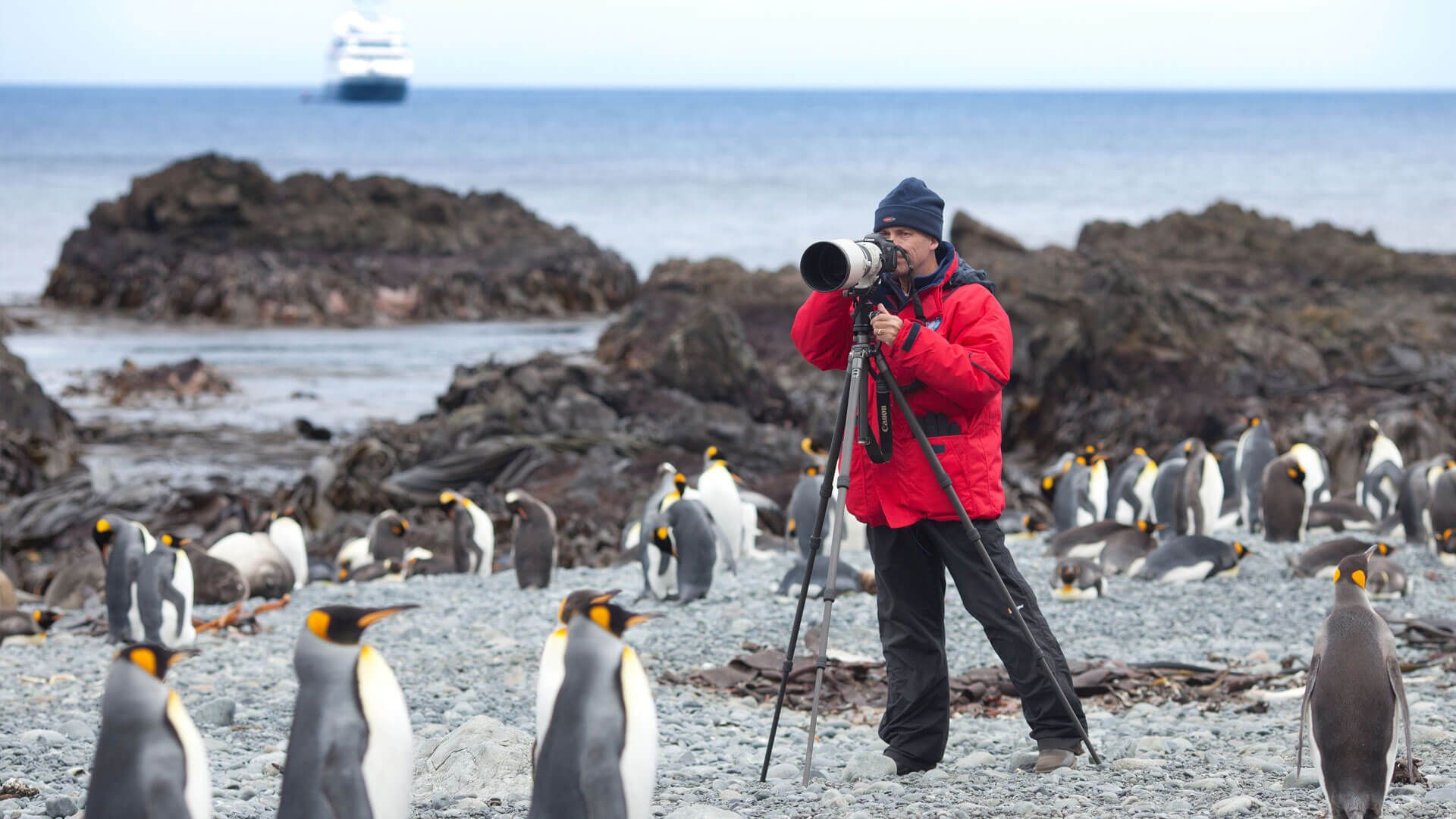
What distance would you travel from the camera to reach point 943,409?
3.96 m

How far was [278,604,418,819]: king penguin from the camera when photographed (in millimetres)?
2930

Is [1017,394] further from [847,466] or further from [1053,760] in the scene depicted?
[847,466]

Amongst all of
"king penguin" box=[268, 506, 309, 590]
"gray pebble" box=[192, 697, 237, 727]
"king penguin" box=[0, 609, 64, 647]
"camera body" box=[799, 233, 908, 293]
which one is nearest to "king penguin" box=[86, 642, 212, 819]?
"camera body" box=[799, 233, 908, 293]

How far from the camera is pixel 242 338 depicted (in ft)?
80.4

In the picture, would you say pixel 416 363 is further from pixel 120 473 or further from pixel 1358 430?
pixel 1358 430

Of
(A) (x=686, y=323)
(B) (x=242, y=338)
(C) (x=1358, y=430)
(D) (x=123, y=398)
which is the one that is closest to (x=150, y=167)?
(B) (x=242, y=338)

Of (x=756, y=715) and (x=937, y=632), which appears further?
(x=756, y=715)

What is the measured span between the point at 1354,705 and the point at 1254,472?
6.79 m

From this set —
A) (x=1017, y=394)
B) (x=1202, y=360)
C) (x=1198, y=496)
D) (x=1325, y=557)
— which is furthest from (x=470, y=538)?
(x=1202, y=360)

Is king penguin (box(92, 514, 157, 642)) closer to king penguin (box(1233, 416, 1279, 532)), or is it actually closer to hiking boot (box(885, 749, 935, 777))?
hiking boot (box(885, 749, 935, 777))

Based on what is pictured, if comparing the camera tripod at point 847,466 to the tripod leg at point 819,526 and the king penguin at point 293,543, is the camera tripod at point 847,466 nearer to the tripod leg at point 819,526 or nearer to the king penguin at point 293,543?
the tripod leg at point 819,526

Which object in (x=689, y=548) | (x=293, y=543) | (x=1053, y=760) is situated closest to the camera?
(x=1053, y=760)

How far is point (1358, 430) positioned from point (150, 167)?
74.8m

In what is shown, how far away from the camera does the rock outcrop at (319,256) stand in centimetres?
2758
